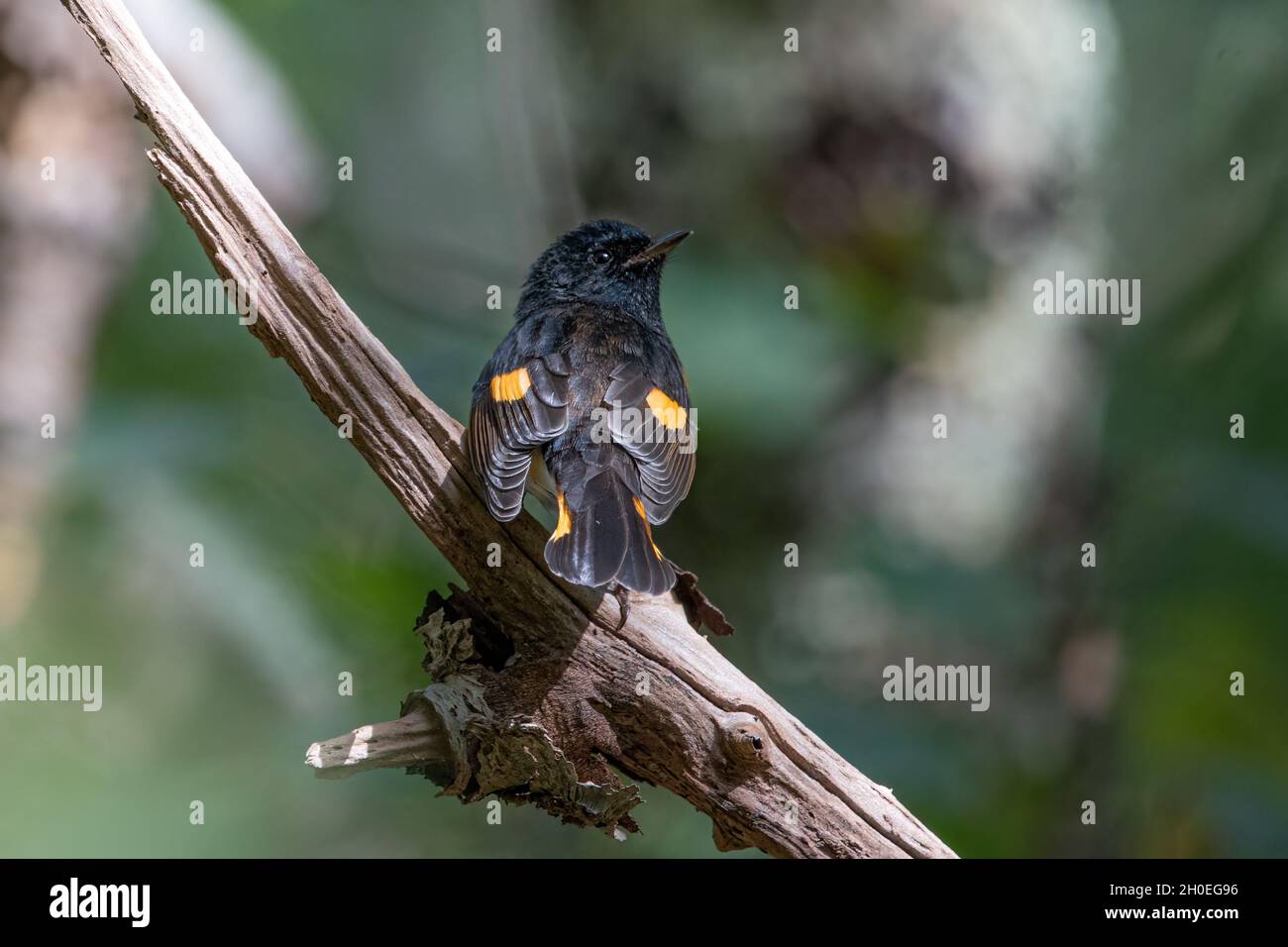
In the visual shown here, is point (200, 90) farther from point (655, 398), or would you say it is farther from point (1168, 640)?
point (1168, 640)

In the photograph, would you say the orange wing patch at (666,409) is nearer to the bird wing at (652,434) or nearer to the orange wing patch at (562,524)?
the bird wing at (652,434)

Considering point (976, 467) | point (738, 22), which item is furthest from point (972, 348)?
point (738, 22)

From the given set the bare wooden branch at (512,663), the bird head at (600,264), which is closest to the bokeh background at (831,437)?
the bird head at (600,264)

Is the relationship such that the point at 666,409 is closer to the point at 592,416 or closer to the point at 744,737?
the point at 592,416

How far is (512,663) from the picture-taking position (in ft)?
7.32

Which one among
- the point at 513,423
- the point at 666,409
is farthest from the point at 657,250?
the point at 513,423

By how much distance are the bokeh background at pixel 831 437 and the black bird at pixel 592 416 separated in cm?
85

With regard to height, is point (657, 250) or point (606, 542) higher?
point (657, 250)

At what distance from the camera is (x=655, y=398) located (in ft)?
8.51

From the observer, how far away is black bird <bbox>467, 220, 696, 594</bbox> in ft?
7.27

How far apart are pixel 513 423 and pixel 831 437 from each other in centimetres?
162

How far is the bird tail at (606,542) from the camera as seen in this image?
213 cm

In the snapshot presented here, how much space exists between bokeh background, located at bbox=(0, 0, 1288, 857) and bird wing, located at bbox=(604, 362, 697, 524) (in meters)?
1.12

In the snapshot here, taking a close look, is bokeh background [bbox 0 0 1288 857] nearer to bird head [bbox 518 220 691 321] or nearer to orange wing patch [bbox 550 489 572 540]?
bird head [bbox 518 220 691 321]
